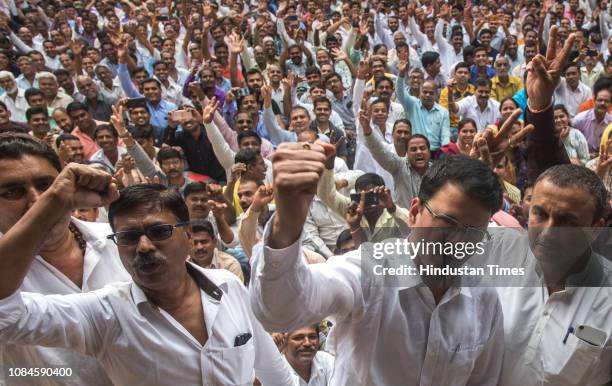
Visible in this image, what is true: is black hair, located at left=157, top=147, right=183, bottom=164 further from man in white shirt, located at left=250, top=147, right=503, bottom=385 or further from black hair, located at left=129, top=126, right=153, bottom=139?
man in white shirt, located at left=250, top=147, right=503, bottom=385

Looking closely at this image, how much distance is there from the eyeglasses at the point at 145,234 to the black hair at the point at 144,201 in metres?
0.06

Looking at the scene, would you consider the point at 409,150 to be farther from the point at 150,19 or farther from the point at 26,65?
the point at 150,19

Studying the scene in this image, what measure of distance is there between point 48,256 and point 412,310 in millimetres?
1158

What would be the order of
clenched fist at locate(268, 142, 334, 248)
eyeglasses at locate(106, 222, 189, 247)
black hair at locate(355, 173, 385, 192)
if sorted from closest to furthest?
clenched fist at locate(268, 142, 334, 248) → eyeglasses at locate(106, 222, 189, 247) → black hair at locate(355, 173, 385, 192)

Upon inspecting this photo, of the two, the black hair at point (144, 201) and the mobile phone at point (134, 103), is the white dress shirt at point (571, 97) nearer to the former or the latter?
the mobile phone at point (134, 103)

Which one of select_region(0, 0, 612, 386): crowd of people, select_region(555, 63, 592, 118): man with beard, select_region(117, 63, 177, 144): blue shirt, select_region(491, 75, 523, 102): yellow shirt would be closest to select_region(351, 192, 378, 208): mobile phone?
select_region(0, 0, 612, 386): crowd of people

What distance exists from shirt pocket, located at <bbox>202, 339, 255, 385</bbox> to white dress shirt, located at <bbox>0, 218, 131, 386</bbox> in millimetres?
361

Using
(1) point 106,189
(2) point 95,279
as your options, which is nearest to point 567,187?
(1) point 106,189

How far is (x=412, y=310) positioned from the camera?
1475 mm

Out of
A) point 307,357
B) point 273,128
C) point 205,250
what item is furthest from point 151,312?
point 273,128

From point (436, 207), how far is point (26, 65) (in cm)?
752

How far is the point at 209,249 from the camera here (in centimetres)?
359

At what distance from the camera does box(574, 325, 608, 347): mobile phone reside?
156cm

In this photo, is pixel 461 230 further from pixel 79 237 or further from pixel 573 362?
pixel 79 237
